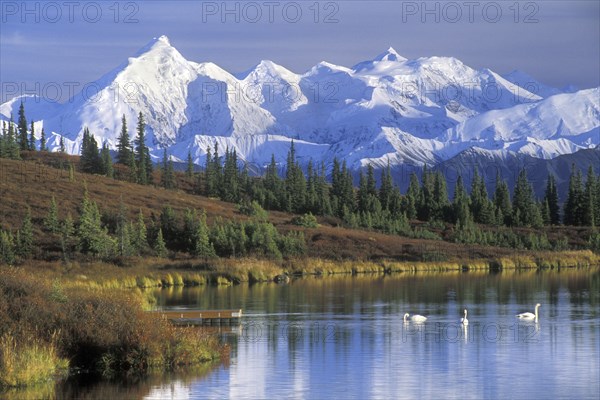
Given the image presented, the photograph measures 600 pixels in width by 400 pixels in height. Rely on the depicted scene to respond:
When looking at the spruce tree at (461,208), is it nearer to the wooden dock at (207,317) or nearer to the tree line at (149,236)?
the tree line at (149,236)

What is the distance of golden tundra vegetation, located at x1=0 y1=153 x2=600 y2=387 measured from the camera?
33.0 metres

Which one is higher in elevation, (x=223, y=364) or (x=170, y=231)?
(x=170, y=231)

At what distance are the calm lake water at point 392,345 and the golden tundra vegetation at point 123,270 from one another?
49.4 inches

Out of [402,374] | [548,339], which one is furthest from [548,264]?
[402,374]

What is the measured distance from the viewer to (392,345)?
41.6m

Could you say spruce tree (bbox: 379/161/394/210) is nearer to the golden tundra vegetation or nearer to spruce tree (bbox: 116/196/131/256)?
the golden tundra vegetation

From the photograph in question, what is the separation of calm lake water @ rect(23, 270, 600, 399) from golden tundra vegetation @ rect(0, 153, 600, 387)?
1.25 m

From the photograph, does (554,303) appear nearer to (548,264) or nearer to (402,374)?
(402,374)

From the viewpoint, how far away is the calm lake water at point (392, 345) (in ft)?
103

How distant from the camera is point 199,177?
167 m

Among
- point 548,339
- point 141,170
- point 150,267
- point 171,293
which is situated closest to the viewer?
point 548,339

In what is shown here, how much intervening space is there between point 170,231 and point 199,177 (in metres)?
74.0

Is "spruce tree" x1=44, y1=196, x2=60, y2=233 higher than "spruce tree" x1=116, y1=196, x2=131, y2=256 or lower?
higher

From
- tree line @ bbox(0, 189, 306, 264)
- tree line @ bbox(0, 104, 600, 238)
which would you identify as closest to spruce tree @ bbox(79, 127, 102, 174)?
tree line @ bbox(0, 104, 600, 238)
